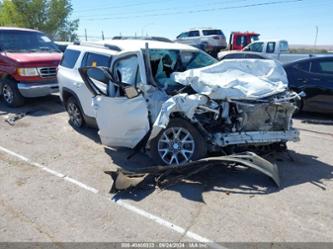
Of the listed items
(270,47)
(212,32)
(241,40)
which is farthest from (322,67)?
(212,32)

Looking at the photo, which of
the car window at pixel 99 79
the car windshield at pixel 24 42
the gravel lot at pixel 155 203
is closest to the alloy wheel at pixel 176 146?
the gravel lot at pixel 155 203

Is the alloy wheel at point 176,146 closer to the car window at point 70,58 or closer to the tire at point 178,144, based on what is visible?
the tire at point 178,144

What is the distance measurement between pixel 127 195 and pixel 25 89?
6134mm

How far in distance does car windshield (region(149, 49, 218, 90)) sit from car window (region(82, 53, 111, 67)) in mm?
893

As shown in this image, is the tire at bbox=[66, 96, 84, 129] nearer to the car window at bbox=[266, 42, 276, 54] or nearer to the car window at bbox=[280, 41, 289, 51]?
the car window at bbox=[266, 42, 276, 54]

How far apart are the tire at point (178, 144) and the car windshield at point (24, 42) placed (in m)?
6.86

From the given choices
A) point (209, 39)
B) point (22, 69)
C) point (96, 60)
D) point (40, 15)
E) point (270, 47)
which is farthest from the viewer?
point (40, 15)

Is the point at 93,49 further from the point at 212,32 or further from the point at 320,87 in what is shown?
the point at 212,32

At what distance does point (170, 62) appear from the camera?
6020 millimetres

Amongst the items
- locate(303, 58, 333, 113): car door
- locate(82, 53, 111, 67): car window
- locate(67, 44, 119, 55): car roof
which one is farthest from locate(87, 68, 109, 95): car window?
locate(303, 58, 333, 113): car door

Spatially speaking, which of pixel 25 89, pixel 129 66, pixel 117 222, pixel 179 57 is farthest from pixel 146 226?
pixel 25 89

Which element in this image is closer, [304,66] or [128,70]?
[128,70]

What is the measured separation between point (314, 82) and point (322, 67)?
0.46 meters

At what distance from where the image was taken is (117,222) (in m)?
3.58
